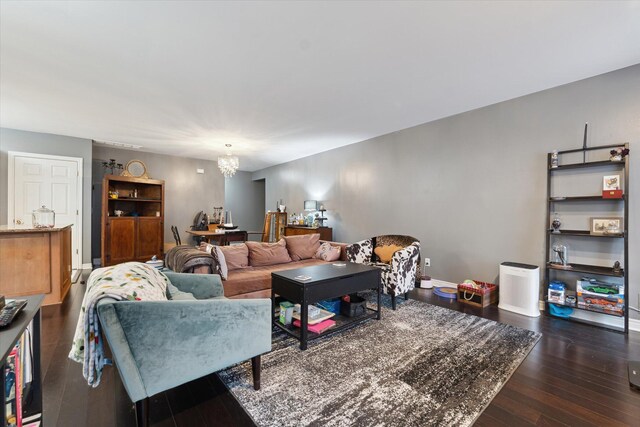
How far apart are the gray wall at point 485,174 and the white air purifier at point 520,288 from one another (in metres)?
0.33

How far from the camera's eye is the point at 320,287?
2490 millimetres

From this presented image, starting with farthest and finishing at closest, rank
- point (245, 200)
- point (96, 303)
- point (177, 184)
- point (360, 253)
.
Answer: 1. point (245, 200)
2. point (177, 184)
3. point (360, 253)
4. point (96, 303)

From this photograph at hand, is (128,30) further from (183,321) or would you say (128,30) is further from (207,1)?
(183,321)

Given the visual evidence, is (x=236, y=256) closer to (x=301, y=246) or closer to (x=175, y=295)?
(x=301, y=246)

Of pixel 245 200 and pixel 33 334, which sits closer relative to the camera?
pixel 33 334

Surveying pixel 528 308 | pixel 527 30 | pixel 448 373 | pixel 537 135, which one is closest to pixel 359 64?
pixel 527 30

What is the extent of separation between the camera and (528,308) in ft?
10.5

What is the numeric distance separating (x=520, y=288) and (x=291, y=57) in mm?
A: 3653

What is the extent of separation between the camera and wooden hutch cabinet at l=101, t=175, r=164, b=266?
5648mm

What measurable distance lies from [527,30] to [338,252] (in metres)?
3.29

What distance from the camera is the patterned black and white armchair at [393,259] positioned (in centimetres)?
337

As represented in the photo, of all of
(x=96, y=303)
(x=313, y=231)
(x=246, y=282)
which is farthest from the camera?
(x=313, y=231)

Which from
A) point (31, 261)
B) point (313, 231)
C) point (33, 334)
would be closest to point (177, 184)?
point (313, 231)

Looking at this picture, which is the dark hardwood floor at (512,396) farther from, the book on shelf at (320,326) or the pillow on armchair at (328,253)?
the pillow on armchair at (328,253)
